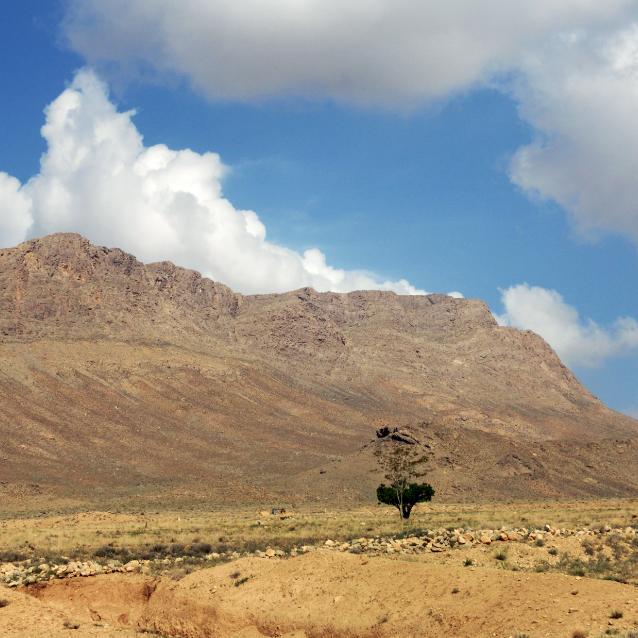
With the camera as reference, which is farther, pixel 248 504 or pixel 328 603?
pixel 248 504

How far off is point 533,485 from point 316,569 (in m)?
82.9

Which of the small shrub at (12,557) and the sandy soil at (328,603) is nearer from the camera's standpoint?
the sandy soil at (328,603)

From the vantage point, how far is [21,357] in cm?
15462

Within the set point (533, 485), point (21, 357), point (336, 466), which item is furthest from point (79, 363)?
point (533, 485)

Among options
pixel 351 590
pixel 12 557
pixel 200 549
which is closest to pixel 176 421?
pixel 12 557

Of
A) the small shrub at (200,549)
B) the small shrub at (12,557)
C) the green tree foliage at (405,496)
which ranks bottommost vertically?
the small shrub at (12,557)

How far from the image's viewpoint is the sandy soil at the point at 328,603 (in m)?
16.8

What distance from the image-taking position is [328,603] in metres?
20.0

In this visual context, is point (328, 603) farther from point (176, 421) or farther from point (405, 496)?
point (176, 421)

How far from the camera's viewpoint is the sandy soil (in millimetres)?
16828

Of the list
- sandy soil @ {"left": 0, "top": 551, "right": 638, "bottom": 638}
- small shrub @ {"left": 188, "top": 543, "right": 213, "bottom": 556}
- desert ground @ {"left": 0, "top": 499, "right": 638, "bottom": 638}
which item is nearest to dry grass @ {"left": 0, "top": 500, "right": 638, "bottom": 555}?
small shrub @ {"left": 188, "top": 543, "right": 213, "bottom": 556}

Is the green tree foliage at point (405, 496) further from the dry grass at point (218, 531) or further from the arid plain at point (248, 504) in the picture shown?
the dry grass at point (218, 531)

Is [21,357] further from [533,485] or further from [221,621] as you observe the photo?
[221,621]

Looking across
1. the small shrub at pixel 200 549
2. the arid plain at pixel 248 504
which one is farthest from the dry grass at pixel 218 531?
the small shrub at pixel 200 549
